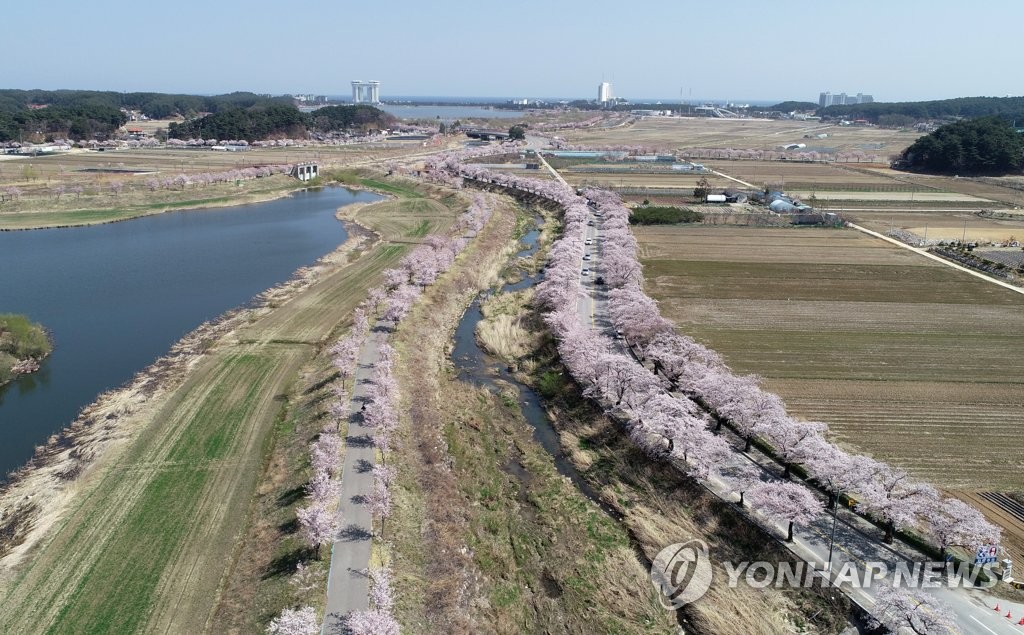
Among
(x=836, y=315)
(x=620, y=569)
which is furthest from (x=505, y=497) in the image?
(x=836, y=315)

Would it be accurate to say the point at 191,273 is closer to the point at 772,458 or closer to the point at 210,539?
the point at 210,539

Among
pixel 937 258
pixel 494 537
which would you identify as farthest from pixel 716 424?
pixel 937 258

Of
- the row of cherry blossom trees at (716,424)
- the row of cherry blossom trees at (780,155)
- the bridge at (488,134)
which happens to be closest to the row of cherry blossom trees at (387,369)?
the row of cherry blossom trees at (716,424)

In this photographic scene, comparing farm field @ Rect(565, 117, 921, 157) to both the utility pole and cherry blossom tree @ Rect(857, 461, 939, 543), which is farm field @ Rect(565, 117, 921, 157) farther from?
the utility pole

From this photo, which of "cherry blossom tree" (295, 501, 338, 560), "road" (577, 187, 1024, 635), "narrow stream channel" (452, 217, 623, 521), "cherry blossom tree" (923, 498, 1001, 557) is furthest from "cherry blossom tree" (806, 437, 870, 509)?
"cherry blossom tree" (295, 501, 338, 560)

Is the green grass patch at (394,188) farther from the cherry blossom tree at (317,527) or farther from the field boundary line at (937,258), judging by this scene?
the cherry blossom tree at (317,527)
